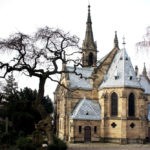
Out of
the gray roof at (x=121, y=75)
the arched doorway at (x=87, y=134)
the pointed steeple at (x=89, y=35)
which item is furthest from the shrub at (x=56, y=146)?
the pointed steeple at (x=89, y=35)

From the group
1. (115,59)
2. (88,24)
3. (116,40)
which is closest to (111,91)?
(115,59)

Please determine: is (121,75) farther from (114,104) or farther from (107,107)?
(107,107)

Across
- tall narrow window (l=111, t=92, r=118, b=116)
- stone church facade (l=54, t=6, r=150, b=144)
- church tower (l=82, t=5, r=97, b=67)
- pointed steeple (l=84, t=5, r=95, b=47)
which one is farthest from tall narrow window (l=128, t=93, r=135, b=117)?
pointed steeple (l=84, t=5, r=95, b=47)

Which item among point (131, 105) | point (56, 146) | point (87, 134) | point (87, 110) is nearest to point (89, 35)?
point (87, 110)

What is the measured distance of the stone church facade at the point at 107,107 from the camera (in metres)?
61.8

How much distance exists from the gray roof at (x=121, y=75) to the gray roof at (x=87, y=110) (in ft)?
11.0

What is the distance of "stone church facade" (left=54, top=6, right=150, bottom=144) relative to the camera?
203 ft

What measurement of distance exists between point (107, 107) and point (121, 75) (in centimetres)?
579

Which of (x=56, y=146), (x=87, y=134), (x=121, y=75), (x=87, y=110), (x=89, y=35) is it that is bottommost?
(x=56, y=146)

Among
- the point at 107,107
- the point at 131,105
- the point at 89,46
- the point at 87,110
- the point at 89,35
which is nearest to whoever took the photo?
the point at 131,105

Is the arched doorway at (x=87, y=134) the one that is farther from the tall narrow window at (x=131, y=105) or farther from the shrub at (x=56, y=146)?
the shrub at (x=56, y=146)

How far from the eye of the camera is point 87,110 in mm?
63469

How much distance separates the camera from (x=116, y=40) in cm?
7294

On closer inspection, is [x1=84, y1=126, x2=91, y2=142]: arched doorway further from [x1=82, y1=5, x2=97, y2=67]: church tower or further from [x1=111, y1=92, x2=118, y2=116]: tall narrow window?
[x1=82, y1=5, x2=97, y2=67]: church tower
